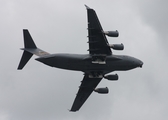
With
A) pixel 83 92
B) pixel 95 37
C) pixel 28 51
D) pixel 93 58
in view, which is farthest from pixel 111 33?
pixel 83 92

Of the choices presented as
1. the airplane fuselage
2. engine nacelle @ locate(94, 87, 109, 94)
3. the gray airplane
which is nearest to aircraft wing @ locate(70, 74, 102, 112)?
engine nacelle @ locate(94, 87, 109, 94)

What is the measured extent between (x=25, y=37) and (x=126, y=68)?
1464cm

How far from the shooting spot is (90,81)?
65.2 m

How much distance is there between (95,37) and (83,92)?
1359 cm

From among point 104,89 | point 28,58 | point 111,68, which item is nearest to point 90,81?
point 104,89

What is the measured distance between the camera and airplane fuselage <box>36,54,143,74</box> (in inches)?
2226

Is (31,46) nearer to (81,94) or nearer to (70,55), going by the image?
(70,55)

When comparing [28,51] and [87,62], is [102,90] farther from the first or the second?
[28,51]

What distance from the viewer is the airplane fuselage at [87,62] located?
56.5 meters

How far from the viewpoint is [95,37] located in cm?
5594

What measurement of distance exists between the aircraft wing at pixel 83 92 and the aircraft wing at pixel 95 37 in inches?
333

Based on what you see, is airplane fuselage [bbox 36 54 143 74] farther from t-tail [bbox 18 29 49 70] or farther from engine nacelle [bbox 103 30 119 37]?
t-tail [bbox 18 29 49 70]

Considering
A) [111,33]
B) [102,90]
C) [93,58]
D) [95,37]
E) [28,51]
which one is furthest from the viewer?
[102,90]

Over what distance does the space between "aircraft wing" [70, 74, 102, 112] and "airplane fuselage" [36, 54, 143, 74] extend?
471 centimetres
